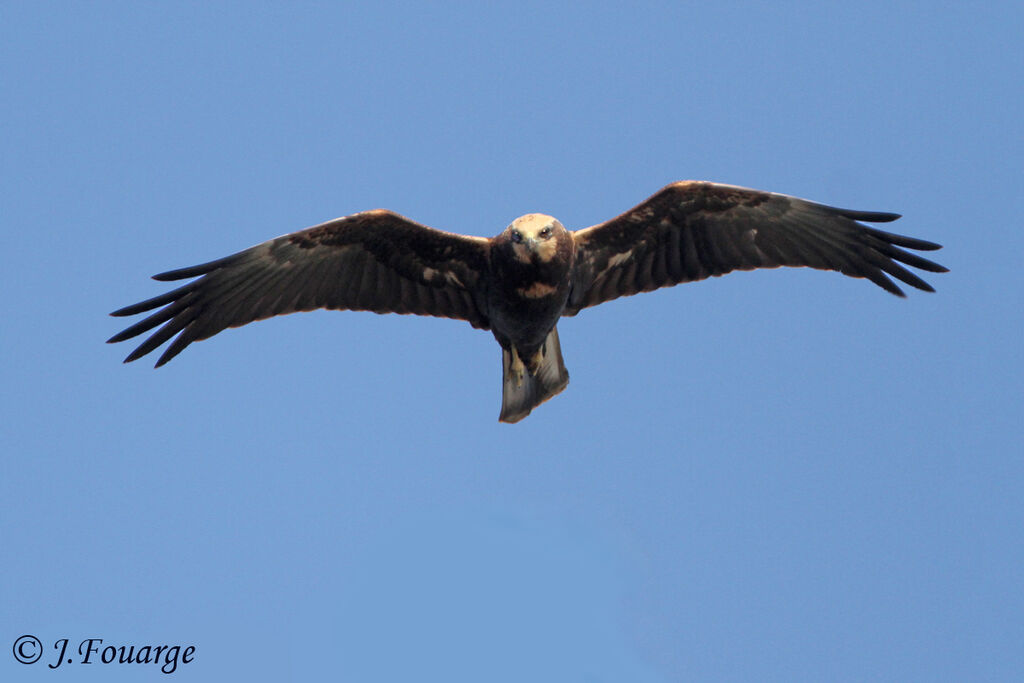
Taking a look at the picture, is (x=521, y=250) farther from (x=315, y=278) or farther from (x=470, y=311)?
(x=315, y=278)

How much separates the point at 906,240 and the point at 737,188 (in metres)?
1.53

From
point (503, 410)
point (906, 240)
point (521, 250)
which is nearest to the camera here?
point (521, 250)

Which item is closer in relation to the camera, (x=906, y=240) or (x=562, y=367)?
(x=906, y=240)

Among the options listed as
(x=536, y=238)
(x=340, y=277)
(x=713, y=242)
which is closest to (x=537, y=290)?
(x=536, y=238)

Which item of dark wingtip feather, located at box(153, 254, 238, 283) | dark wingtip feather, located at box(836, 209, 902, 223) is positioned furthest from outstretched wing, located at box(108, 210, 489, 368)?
dark wingtip feather, located at box(836, 209, 902, 223)

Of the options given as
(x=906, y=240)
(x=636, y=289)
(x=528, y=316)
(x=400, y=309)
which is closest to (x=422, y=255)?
(x=400, y=309)

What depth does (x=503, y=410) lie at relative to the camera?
1059 centimetres

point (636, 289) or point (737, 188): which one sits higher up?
point (737, 188)

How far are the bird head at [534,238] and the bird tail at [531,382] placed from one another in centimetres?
136

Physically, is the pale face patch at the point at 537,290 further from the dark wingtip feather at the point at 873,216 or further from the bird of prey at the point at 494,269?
the dark wingtip feather at the point at 873,216

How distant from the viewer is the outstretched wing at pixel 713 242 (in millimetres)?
10102

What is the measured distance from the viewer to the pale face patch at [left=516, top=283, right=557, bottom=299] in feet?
30.9

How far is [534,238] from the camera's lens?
9.20 meters

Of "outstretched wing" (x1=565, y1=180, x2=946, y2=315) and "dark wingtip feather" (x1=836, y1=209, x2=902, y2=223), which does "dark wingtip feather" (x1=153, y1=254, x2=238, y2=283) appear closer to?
"outstretched wing" (x1=565, y1=180, x2=946, y2=315)
